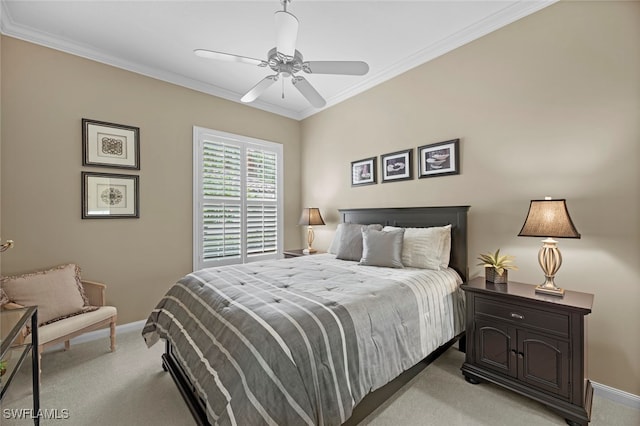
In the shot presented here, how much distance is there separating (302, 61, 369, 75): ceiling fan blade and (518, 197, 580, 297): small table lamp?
163 centimetres

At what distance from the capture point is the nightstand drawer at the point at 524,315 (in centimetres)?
180

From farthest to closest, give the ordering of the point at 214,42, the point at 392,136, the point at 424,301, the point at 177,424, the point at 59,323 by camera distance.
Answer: the point at 392,136, the point at 214,42, the point at 59,323, the point at 424,301, the point at 177,424

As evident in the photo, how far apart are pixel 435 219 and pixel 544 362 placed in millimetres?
1453

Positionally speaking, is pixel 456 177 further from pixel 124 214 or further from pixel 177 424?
pixel 124 214

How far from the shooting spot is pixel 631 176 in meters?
1.93

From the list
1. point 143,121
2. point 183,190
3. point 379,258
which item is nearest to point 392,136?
point 379,258

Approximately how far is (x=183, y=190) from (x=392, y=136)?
2.78m

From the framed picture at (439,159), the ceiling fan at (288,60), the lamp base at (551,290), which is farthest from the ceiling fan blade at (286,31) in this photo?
the lamp base at (551,290)

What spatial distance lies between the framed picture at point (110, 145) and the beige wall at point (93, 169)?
Result: 65 millimetres

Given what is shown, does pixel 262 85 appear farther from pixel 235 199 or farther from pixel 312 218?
pixel 312 218

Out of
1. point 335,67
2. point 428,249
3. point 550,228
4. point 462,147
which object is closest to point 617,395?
point 550,228

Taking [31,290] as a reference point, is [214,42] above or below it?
above

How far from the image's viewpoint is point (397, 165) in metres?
3.41

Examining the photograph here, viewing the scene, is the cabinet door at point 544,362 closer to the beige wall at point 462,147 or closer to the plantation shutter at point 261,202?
the beige wall at point 462,147
